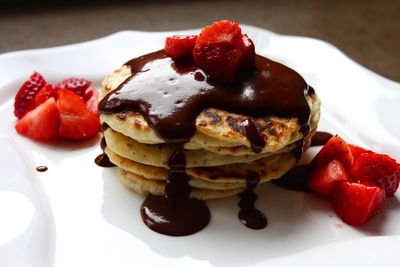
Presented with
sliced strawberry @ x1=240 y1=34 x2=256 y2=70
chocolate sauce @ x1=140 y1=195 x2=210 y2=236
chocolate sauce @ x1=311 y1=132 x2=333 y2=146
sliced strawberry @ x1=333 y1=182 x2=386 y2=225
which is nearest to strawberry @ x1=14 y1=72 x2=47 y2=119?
chocolate sauce @ x1=140 y1=195 x2=210 y2=236

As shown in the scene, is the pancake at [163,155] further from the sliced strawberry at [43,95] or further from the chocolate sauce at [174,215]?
the sliced strawberry at [43,95]

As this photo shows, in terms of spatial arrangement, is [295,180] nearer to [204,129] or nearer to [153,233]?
[204,129]

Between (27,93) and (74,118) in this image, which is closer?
(74,118)

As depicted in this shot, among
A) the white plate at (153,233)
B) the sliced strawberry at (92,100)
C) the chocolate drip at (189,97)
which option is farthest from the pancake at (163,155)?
the sliced strawberry at (92,100)

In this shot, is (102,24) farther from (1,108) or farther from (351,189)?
(351,189)

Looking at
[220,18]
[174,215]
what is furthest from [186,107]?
[220,18]

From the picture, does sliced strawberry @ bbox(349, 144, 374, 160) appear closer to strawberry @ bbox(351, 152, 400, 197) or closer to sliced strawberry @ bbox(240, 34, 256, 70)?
strawberry @ bbox(351, 152, 400, 197)

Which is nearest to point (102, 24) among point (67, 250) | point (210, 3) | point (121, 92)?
point (210, 3)
